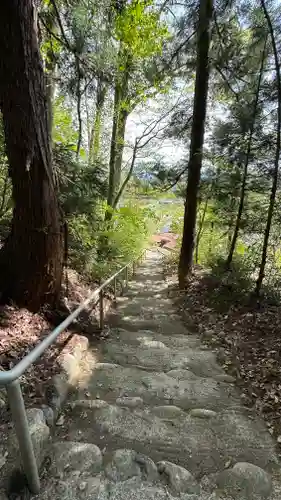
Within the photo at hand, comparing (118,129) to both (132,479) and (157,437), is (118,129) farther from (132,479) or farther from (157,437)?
(132,479)

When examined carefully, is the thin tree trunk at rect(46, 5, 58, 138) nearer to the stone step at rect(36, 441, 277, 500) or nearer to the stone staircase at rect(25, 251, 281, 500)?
the stone staircase at rect(25, 251, 281, 500)

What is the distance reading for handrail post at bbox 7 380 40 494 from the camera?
1157 millimetres

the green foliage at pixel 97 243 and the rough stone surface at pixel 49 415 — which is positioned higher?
the green foliage at pixel 97 243

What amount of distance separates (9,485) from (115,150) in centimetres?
721

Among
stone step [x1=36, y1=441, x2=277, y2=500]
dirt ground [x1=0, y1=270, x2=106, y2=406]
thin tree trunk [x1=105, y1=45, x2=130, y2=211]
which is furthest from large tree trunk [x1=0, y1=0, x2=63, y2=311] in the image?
thin tree trunk [x1=105, y1=45, x2=130, y2=211]

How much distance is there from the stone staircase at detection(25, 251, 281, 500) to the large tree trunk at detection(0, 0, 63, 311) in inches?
38.5

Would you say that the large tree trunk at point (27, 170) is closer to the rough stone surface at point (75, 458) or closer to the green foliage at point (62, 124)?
the rough stone surface at point (75, 458)

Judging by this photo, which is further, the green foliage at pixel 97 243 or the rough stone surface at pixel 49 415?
the green foliage at pixel 97 243

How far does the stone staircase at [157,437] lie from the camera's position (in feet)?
4.57

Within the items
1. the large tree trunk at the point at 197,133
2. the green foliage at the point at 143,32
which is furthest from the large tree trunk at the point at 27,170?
the green foliage at the point at 143,32

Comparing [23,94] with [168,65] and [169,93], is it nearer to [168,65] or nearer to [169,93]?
[168,65]

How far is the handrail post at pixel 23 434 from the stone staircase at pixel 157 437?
0.08m

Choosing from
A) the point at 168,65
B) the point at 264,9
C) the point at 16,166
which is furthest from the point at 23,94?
the point at 168,65

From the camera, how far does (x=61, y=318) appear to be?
3070mm
